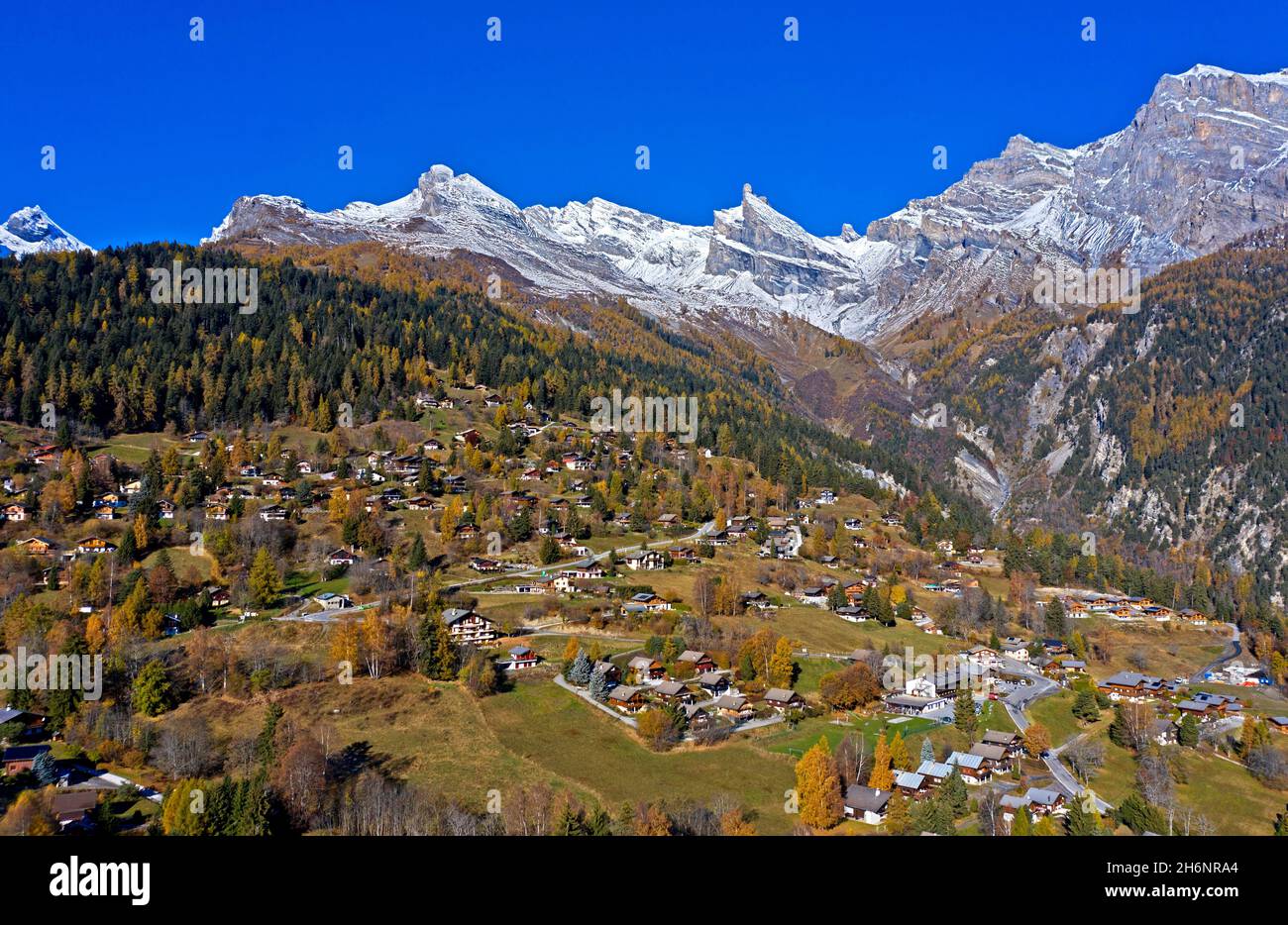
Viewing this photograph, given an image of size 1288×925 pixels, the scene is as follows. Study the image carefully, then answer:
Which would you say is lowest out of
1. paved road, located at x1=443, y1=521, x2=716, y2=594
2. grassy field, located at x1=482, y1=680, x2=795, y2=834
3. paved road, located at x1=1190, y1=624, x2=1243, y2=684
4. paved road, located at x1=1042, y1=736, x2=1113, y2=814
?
paved road, located at x1=1190, y1=624, x2=1243, y2=684

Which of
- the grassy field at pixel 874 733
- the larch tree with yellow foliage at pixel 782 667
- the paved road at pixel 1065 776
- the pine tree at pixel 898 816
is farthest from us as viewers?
the larch tree with yellow foliage at pixel 782 667

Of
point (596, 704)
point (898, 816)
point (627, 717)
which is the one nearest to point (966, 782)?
point (898, 816)

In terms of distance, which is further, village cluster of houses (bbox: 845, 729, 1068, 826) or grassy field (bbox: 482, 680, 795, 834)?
grassy field (bbox: 482, 680, 795, 834)

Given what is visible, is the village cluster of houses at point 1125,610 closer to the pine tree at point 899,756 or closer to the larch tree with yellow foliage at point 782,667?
the larch tree with yellow foliage at point 782,667

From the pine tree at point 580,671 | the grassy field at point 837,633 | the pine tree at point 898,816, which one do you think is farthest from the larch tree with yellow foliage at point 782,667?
the pine tree at point 898,816

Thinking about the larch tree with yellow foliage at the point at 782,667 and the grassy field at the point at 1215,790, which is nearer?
the grassy field at the point at 1215,790

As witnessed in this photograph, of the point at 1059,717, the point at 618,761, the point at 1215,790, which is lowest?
the point at 1215,790

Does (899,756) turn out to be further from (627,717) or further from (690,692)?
(627,717)

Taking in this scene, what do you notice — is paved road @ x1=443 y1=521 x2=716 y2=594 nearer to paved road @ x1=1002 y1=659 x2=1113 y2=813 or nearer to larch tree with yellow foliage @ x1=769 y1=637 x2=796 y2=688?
larch tree with yellow foliage @ x1=769 y1=637 x2=796 y2=688

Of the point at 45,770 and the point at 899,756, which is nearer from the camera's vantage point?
the point at 45,770

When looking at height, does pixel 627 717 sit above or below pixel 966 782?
above

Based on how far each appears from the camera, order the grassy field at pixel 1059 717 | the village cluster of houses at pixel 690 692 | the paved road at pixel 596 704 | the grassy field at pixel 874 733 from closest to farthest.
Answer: the grassy field at pixel 874 733, the paved road at pixel 596 704, the village cluster of houses at pixel 690 692, the grassy field at pixel 1059 717

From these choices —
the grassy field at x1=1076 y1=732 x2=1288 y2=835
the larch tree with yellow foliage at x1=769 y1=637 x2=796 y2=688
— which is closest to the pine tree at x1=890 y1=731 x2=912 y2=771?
the grassy field at x1=1076 y1=732 x2=1288 y2=835
